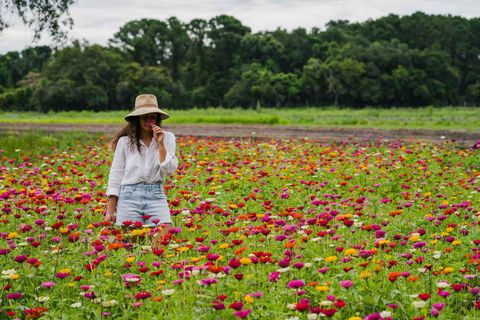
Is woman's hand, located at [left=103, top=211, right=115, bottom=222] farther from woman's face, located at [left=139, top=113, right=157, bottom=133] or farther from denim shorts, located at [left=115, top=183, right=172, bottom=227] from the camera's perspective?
woman's face, located at [left=139, top=113, right=157, bottom=133]

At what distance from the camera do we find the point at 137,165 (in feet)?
18.2

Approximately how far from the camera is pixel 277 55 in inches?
3258

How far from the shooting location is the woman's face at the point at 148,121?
5.56 meters

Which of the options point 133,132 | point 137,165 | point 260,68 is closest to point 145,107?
point 133,132

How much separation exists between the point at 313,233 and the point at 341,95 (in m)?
68.1

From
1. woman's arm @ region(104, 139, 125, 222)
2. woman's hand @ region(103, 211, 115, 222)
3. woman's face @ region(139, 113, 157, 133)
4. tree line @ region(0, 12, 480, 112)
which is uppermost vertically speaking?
tree line @ region(0, 12, 480, 112)

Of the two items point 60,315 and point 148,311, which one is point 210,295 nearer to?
point 148,311

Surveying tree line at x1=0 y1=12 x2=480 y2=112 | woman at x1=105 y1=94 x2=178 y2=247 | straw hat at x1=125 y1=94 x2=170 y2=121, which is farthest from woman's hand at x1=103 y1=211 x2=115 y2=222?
tree line at x1=0 y1=12 x2=480 y2=112

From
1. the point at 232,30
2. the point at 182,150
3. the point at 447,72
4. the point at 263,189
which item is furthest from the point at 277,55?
the point at 263,189

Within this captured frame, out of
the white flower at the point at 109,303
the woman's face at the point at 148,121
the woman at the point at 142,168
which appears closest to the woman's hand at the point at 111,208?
the woman at the point at 142,168

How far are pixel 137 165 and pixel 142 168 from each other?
6 cm

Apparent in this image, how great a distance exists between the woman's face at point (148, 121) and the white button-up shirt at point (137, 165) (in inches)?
5.4

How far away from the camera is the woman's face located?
5.56 metres

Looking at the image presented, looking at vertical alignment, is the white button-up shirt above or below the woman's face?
below
